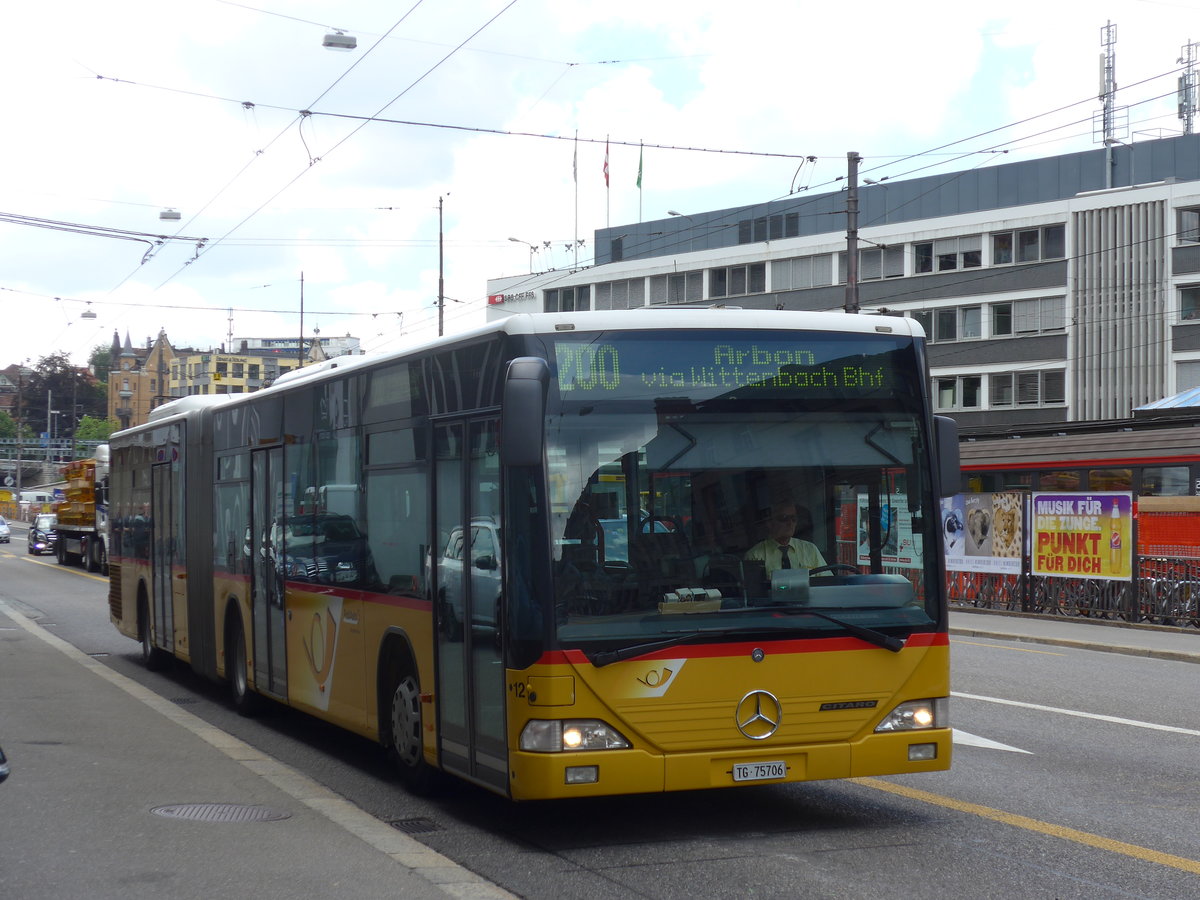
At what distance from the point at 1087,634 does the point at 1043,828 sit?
44.5ft

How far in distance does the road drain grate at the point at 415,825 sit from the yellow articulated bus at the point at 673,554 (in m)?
0.30

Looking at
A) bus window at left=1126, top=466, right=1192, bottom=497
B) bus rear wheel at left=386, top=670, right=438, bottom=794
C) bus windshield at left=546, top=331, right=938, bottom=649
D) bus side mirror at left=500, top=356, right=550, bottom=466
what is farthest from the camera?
bus window at left=1126, top=466, right=1192, bottom=497

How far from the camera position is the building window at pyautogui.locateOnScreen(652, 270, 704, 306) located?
70.3 meters

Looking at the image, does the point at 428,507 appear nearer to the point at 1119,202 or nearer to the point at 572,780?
the point at 572,780

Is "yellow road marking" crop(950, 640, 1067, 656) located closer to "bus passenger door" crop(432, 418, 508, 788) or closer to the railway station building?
"bus passenger door" crop(432, 418, 508, 788)

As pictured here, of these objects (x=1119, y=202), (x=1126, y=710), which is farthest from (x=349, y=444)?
(x=1119, y=202)

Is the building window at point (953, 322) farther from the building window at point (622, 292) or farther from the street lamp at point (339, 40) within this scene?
the street lamp at point (339, 40)

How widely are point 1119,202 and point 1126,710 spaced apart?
46.8 m

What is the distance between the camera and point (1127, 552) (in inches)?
858

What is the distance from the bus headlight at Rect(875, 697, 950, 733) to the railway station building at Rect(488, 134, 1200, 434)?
43668mm

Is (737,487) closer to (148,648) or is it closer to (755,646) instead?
(755,646)

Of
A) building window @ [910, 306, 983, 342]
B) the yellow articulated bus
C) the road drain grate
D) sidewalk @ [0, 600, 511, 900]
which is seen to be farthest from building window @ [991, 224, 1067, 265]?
the road drain grate

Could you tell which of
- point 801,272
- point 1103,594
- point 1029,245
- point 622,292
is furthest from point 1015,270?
point 1103,594

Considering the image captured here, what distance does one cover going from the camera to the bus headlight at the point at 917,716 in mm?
7574
